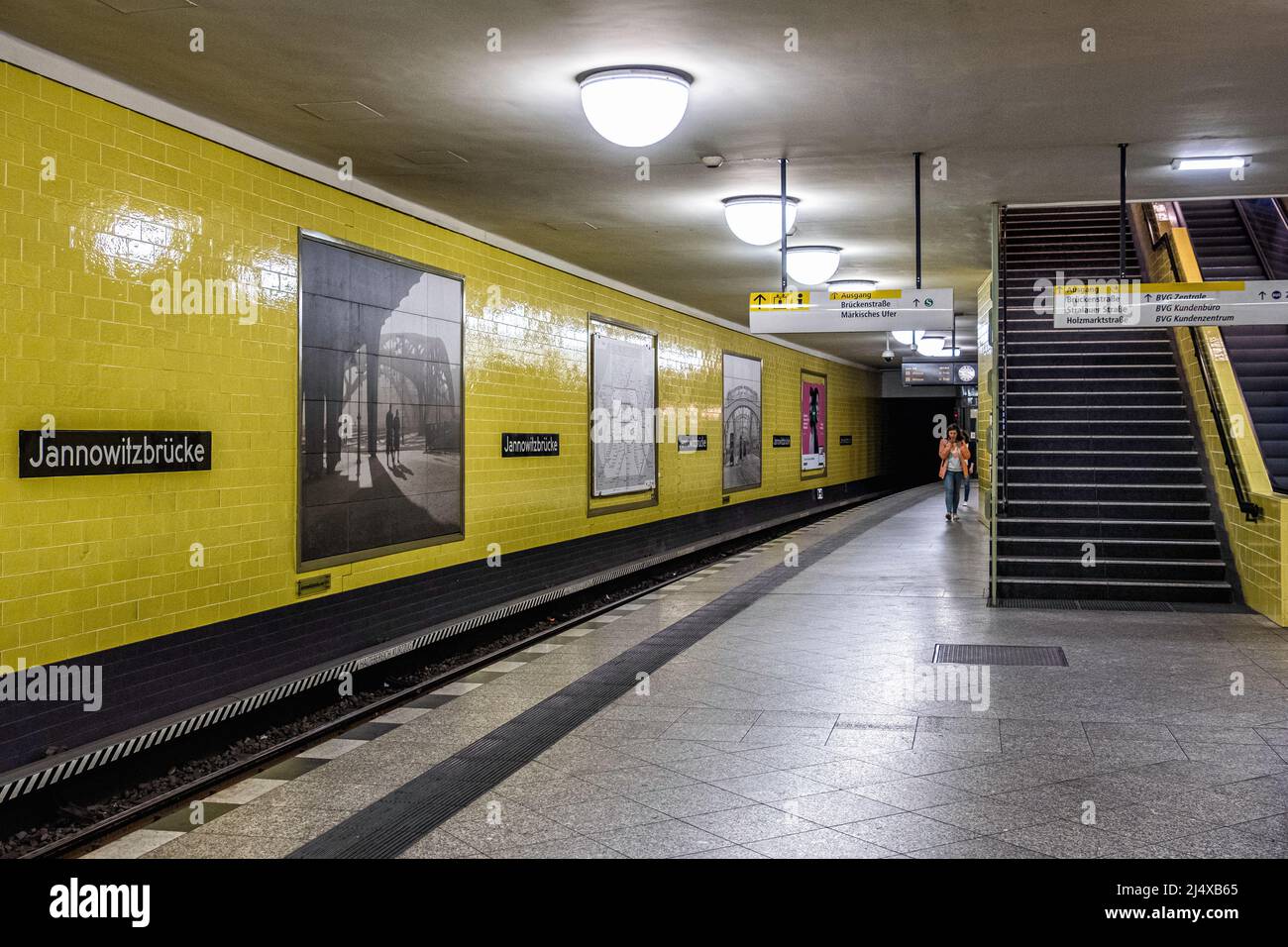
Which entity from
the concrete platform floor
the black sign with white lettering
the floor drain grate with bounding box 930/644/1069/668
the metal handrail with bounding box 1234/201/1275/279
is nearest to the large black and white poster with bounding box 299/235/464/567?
the black sign with white lettering

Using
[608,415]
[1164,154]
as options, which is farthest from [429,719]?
[608,415]

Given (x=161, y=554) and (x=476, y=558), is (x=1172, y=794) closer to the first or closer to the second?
(x=161, y=554)

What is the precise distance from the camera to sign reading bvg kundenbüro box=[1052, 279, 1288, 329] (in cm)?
747

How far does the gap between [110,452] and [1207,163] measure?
6612mm

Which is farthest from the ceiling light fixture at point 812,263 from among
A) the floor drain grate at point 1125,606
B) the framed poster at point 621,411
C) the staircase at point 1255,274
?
the staircase at point 1255,274

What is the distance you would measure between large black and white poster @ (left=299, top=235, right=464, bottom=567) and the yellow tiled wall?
0.15 metres

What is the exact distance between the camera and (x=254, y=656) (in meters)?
6.00

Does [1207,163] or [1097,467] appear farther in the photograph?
[1097,467]

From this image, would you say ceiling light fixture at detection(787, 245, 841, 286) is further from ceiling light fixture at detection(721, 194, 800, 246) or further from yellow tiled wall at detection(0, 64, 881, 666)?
yellow tiled wall at detection(0, 64, 881, 666)

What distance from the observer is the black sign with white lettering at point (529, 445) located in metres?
9.19

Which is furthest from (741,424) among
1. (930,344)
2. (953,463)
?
(930,344)

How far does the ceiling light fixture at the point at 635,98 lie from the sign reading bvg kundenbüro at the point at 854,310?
109 inches

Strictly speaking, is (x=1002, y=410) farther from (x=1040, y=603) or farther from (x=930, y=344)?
(x=930, y=344)

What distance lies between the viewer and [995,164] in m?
6.85
